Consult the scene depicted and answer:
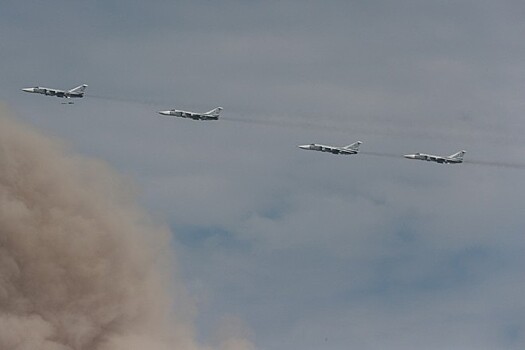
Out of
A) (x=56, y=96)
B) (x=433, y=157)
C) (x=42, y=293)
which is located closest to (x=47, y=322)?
(x=42, y=293)

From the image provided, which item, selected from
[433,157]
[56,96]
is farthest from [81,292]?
[433,157]

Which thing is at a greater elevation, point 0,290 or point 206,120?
point 206,120

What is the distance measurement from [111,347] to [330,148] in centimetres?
2876

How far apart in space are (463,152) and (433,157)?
2822 millimetres

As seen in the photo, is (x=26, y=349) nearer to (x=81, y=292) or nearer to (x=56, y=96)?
(x=81, y=292)

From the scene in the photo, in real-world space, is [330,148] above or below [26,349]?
above

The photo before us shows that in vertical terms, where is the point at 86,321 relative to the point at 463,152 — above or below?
below

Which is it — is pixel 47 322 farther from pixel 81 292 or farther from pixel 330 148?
pixel 330 148

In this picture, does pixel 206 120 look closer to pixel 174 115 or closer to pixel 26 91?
pixel 174 115

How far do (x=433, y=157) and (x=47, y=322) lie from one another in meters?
39.5

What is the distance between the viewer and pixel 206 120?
161250mm

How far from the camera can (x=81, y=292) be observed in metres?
168

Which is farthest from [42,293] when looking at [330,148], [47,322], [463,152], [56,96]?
[463,152]

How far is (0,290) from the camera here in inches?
6383
